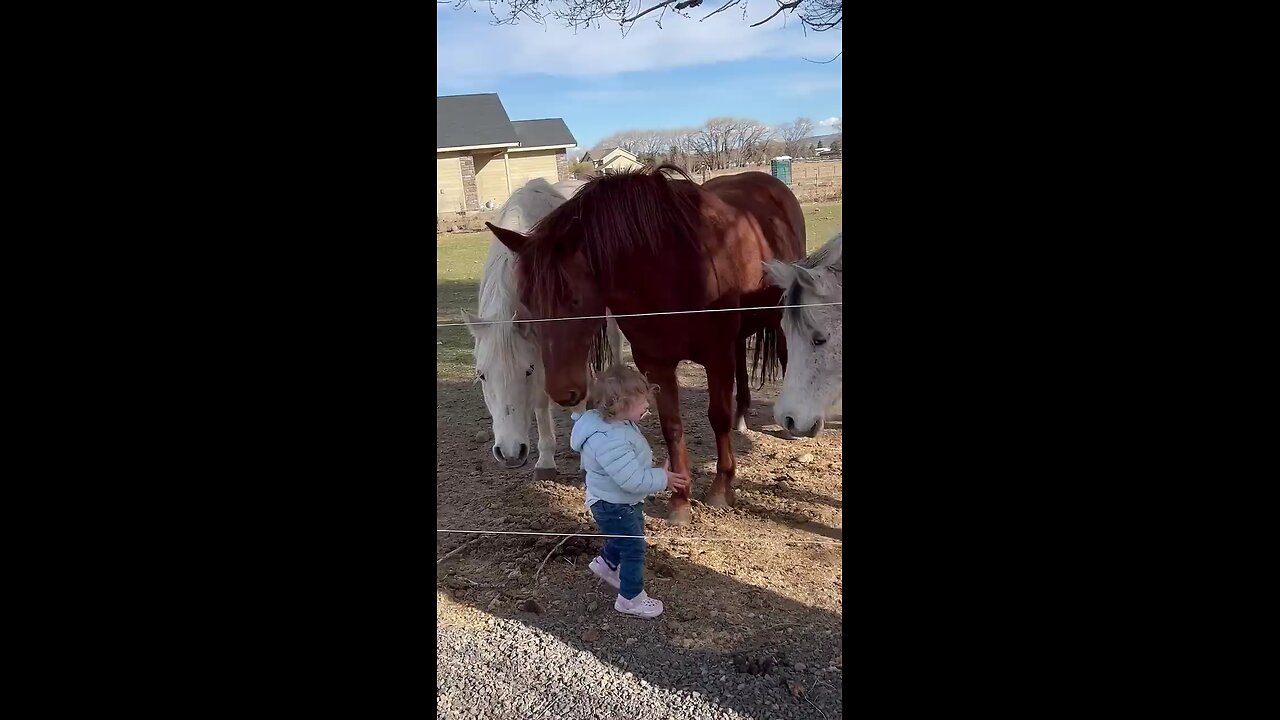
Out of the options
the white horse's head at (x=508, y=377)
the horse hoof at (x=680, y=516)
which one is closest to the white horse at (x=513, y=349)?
the white horse's head at (x=508, y=377)

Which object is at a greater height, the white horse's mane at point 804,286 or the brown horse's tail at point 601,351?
the white horse's mane at point 804,286

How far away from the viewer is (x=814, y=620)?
6.40ft

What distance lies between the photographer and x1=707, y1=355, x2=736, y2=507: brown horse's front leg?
1.90m

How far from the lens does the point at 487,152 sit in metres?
1.81

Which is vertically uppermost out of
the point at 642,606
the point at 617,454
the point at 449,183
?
the point at 449,183

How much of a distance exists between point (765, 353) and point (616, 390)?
38 centimetres

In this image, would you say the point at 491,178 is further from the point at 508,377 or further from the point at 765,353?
the point at 765,353

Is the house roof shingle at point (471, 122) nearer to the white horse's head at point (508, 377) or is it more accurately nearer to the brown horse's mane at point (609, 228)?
the brown horse's mane at point (609, 228)

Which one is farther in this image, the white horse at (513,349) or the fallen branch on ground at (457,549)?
the fallen branch on ground at (457,549)

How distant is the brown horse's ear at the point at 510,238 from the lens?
183 centimetres

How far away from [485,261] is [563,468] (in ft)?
2.09

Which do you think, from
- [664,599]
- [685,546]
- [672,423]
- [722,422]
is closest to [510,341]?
[672,423]

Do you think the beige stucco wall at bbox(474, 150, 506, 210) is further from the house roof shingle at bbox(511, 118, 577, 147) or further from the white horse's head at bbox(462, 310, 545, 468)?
the white horse's head at bbox(462, 310, 545, 468)

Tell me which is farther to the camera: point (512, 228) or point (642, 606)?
point (642, 606)
